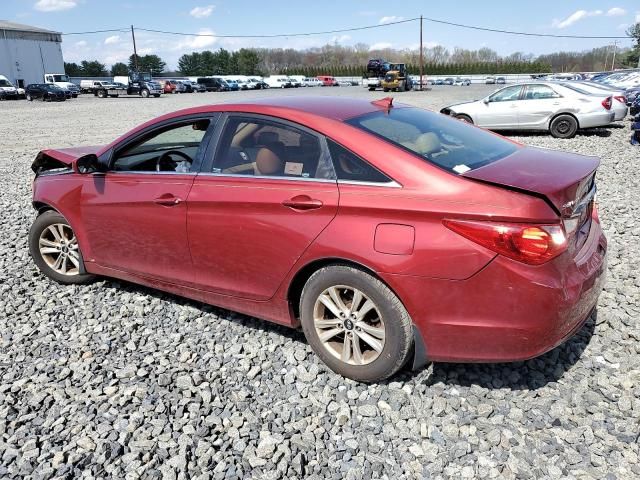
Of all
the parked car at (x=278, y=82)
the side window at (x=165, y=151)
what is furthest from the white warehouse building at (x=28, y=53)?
the side window at (x=165, y=151)

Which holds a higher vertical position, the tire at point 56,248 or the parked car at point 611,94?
the parked car at point 611,94

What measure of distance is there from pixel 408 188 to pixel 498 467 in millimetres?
1382

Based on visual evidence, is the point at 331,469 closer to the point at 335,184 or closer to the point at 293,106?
the point at 335,184

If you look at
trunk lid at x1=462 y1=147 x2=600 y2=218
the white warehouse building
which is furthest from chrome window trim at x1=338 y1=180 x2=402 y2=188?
the white warehouse building

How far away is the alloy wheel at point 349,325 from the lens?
9.73 feet

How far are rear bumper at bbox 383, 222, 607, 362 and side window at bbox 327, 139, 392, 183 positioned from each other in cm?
54

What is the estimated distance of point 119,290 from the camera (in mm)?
4582

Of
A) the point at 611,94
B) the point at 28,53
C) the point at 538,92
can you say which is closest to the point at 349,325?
the point at 538,92

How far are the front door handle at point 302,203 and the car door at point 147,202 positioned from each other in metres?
0.85

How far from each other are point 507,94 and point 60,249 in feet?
40.8

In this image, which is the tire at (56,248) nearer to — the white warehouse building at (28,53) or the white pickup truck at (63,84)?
the white pickup truck at (63,84)

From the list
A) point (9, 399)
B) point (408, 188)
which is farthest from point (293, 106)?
point (9, 399)

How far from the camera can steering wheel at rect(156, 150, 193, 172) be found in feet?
13.7

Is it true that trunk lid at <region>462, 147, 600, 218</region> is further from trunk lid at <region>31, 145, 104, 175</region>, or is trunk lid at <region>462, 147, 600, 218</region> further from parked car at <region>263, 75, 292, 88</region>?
parked car at <region>263, 75, 292, 88</region>
